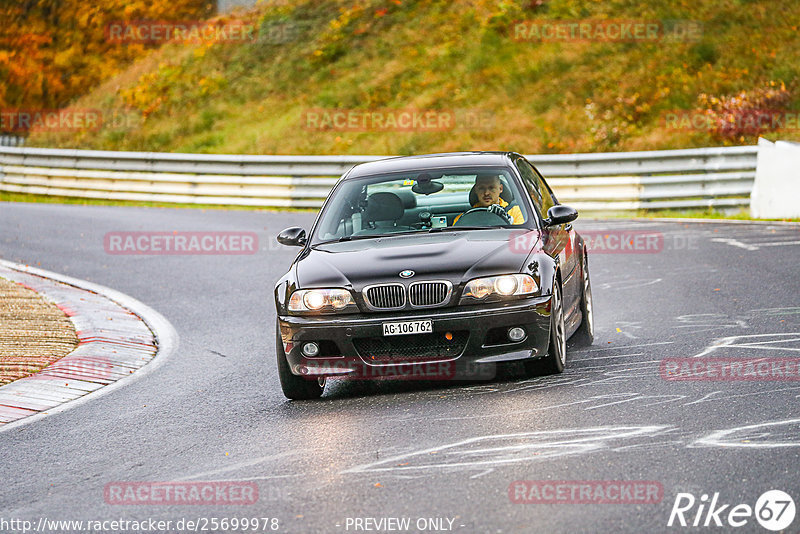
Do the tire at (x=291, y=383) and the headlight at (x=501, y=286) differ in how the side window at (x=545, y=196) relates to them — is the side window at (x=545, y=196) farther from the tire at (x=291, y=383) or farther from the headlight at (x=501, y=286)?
the tire at (x=291, y=383)

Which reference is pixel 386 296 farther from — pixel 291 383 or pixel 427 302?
pixel 291 383

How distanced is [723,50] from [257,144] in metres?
12.7

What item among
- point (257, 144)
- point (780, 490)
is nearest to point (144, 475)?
point (780, 490)

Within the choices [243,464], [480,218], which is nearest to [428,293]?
[480,218]

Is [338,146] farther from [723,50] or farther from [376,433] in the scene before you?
[376,433]

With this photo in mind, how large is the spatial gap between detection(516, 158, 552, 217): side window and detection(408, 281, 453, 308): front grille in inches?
64.0

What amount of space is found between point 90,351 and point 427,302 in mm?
3930

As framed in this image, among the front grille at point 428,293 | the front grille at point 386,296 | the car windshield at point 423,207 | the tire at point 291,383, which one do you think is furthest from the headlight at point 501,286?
the tire at point 291,383

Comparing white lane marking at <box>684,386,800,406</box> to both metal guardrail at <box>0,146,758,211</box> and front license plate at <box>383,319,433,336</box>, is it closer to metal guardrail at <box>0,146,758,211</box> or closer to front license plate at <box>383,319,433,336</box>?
front license plate at <box>383,319,433,336</box>

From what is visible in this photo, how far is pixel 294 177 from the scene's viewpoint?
2466cm

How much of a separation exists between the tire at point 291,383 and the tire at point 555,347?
4.84 ft

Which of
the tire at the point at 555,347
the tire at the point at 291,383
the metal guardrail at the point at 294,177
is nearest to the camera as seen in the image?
the tire at the point at 555,347

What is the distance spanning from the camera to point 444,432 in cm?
677

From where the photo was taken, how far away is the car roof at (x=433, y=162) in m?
9.29
